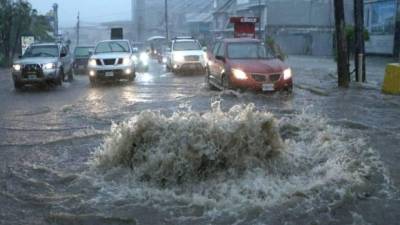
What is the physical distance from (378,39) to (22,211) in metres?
31.2

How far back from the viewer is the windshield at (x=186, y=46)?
1081 inches

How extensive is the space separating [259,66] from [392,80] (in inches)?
146

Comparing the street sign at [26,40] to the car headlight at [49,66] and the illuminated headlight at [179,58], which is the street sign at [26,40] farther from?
the car headlight at [49,66]

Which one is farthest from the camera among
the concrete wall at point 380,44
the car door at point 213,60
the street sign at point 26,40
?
the street sign at point 26,40

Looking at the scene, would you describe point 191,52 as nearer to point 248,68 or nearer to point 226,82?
point 226,82

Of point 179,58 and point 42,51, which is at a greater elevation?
point 42,51

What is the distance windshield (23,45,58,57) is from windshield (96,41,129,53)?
5.56ft

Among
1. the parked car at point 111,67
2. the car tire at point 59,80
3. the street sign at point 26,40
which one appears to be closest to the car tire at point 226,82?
the parked car at point 111,67

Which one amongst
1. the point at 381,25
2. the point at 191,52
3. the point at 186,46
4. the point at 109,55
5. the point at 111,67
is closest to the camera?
the point at 111,67

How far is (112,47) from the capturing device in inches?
890

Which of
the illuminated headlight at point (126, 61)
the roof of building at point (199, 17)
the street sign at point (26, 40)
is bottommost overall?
the illuminated headlight at point (126, 61)

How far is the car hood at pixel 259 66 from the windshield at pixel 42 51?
8227 millimetres

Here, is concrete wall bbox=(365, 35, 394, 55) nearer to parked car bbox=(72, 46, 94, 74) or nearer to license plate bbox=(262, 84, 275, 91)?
parked car bbox=(72, 46, 94, 74)

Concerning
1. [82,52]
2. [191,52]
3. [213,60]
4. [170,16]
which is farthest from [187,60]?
[170,16]
